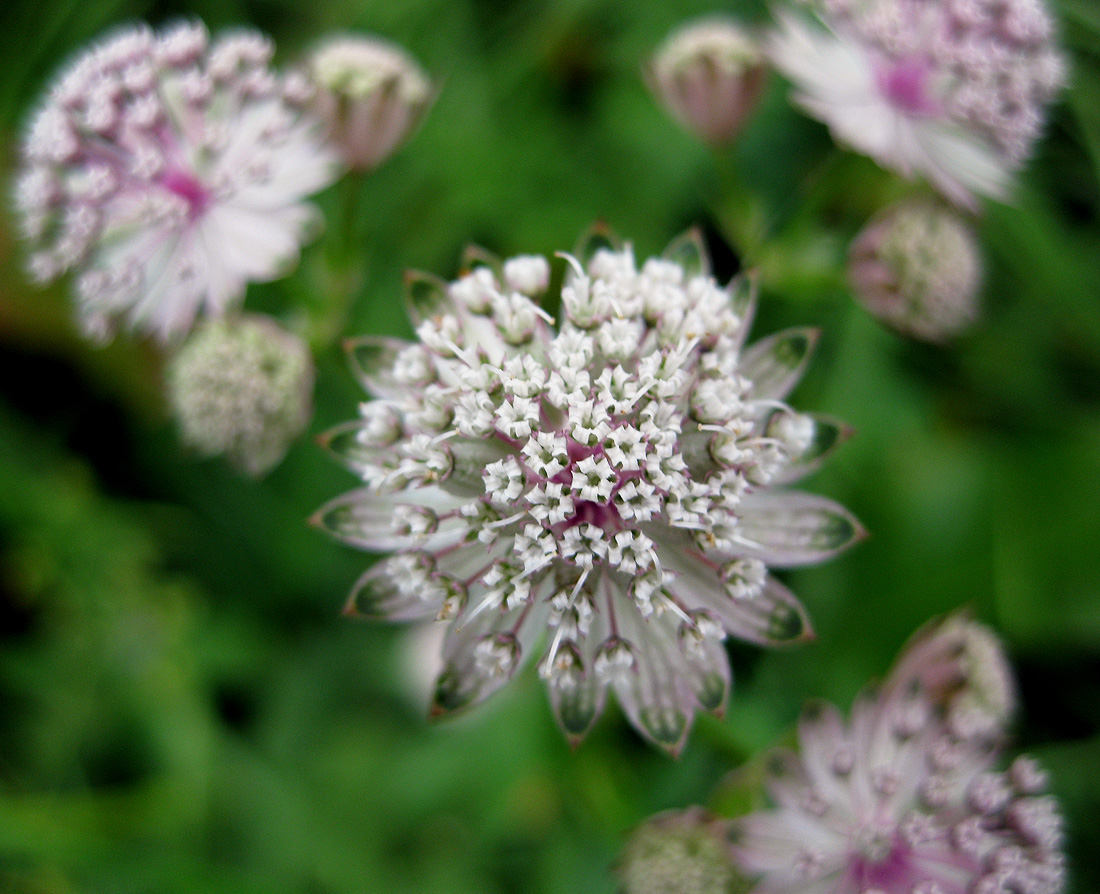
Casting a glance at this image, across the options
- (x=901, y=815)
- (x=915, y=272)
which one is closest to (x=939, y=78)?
(x=915, y=272)

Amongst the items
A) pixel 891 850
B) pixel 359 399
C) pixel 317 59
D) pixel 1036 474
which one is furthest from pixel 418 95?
pixel 1036 474

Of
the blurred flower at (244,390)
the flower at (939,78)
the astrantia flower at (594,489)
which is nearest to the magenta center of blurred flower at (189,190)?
the blurred flower at (244,390)

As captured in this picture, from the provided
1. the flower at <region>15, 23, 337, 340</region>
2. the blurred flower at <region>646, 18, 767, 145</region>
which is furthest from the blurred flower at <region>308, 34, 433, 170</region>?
the blurred flower at <region>646, 18, 767, 145</region>

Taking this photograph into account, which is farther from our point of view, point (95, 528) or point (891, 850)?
point (95, 528)

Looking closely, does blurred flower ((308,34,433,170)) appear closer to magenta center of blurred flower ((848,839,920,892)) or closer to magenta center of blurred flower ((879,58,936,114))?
magenta center of blurred flower ((879,58,936,114))

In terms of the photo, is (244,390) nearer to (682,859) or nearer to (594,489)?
(594,489)

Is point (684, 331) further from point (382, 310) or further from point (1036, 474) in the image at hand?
point (1036, 474)
